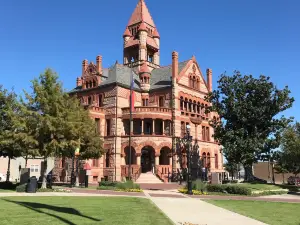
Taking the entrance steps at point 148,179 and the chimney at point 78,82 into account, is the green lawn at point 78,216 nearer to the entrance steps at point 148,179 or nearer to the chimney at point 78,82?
the entrance steps at point 148,179

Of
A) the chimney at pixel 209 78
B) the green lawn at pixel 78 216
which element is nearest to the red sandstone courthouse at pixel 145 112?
the chimney at pixel 209 78

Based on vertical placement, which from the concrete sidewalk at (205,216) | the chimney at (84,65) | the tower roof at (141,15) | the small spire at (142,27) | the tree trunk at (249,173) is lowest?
the concrete sidewalk at (205,216)

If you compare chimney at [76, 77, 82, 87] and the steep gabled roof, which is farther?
chimney at [76, 77, 82, 87]

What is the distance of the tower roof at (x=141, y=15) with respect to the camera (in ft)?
198

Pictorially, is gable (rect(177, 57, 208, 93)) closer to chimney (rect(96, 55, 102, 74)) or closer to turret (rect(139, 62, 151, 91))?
turret (rect(139, 62, 151, 91))

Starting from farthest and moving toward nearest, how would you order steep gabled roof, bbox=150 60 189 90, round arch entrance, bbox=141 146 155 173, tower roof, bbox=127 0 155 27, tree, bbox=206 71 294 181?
tower roof, bbox=127 0 155 27 < steep gabled roof, bbox=150 60 189 90 < round arch entrance, bbox=141 146 155 173 < tree, bbox=206 71 294 181

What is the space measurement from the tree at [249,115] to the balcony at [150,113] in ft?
32.3

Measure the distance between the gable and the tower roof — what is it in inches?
592

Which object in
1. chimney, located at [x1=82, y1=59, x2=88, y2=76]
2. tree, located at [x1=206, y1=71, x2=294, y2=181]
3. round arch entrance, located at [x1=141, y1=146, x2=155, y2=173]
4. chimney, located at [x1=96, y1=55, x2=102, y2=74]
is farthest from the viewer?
chimney, located at [x1=82, y1=59, x2=88, y2=76]

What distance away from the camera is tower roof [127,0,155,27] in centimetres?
6029

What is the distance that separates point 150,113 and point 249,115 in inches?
538

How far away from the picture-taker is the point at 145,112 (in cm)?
4297

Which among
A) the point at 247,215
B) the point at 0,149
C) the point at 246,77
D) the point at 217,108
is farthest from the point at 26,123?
the point at 246,77

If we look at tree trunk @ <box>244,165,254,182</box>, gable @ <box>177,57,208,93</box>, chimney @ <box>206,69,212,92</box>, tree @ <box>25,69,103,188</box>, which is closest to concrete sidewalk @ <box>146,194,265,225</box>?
tree @ <box>25,69,103,188</box>
